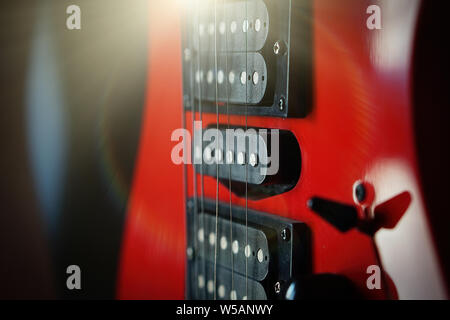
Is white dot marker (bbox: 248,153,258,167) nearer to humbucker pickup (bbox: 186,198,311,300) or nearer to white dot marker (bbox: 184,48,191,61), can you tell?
humbucker pickup (bbox: 186,198,311,300)

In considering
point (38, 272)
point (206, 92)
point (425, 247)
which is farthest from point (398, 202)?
point (38, 272)

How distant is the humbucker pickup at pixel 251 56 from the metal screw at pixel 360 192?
107mm

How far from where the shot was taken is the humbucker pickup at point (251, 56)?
618mm

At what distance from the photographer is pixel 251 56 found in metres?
0.67

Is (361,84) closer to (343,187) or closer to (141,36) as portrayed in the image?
(343,187)

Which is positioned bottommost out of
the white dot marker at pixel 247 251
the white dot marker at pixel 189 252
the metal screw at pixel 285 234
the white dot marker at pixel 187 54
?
the white dot marker at pixel 189 252

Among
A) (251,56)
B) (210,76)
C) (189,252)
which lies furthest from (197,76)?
(189,252)

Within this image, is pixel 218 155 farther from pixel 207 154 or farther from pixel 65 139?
pixel 65 139

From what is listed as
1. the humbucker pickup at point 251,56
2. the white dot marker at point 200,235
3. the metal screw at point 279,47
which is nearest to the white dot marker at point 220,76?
the humbucker pickup at point 251,56

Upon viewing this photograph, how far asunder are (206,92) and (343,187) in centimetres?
27

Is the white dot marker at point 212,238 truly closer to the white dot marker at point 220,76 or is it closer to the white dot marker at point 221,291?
the white dot marker at point 221,291

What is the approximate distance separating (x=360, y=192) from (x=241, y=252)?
0.70ft

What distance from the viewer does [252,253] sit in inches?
27.2
